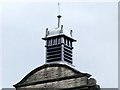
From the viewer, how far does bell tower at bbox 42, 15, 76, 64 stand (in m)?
34.0

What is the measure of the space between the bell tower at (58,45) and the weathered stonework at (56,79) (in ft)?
1.99

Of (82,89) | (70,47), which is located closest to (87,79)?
(82,89)

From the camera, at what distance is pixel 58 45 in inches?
1350

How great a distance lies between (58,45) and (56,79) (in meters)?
1.97

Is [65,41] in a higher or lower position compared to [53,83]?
higher

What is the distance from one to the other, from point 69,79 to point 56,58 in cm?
160

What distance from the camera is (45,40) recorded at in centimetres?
3466

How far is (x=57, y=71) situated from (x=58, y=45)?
1.59 meters

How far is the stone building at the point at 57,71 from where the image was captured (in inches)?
1286

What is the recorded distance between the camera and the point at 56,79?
33.3 metres

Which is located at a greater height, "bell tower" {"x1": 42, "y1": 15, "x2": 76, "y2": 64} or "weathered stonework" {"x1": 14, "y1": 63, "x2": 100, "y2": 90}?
"bell tower" {"x1": 42, "y1": 15, "x2": 76, "y2": 64}

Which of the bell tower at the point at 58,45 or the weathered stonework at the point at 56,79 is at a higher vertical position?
the bell tower at the point at 58,45

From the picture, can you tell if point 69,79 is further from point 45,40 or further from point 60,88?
point 45,40

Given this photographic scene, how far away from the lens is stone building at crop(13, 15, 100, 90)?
32656mm
